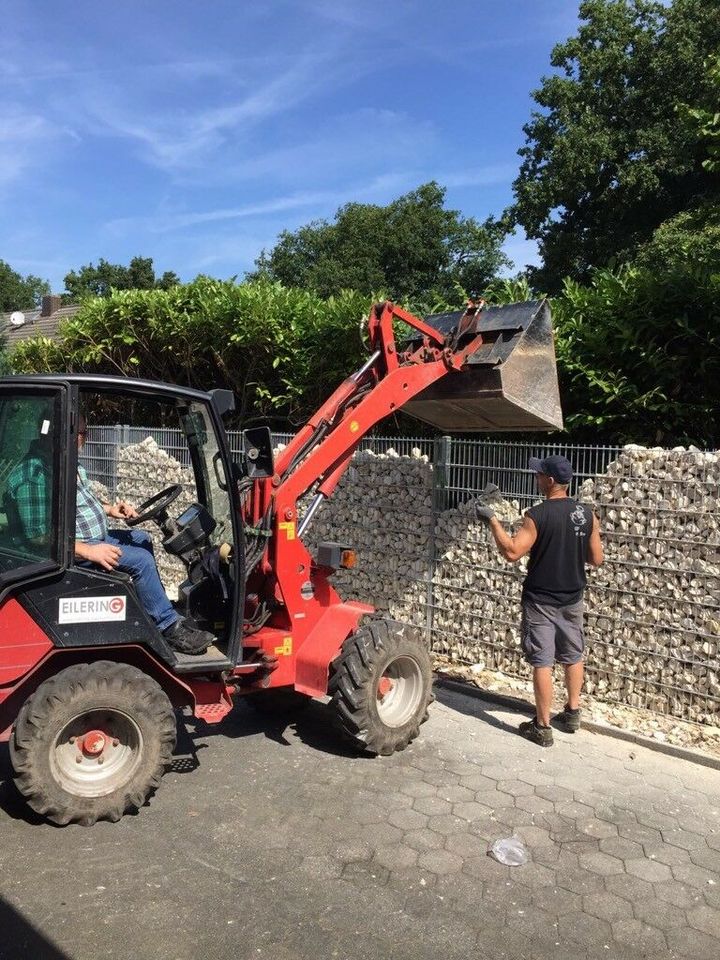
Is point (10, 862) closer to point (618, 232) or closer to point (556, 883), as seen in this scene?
point (556, 883)

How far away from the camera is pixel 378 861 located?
397 centimetres

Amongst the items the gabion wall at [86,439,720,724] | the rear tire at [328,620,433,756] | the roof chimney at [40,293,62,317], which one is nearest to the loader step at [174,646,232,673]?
the rear tire at [328,620,433,756]

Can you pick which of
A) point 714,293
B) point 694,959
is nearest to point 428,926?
point 694,959

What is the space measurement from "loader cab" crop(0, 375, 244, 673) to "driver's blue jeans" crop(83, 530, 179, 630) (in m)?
0.13

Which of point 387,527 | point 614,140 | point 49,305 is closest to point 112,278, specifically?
point 49,305

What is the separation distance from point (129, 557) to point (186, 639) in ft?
1.92

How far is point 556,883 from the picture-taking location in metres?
3.83

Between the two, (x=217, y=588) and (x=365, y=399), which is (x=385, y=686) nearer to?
(x=217, y=588)

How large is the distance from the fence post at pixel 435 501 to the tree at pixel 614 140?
56.4 feet

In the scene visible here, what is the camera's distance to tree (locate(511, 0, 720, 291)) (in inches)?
925

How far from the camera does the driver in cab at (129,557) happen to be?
4344 millimetres

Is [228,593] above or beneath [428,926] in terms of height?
above

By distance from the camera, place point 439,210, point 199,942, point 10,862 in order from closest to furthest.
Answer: point 199,942, point 10,862, point 439,210

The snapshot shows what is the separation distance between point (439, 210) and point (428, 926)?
140 ft
